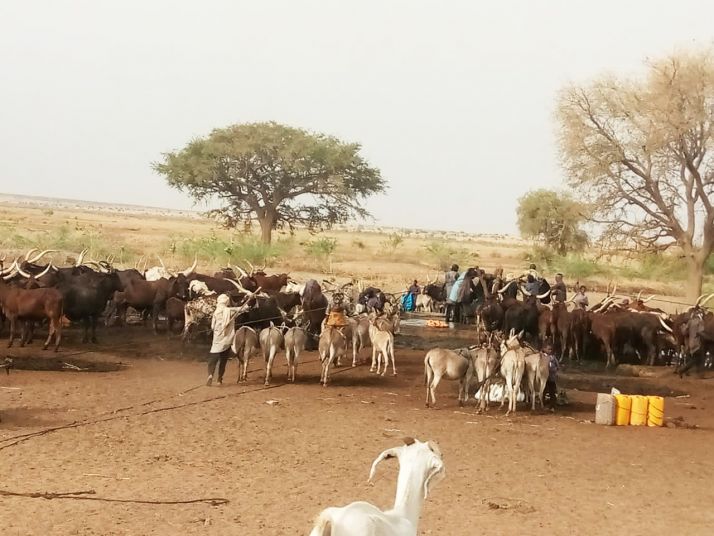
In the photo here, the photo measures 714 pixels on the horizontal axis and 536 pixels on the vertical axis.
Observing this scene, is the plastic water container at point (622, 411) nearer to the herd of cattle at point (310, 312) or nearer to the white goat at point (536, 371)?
the white goat at point (536, 371)

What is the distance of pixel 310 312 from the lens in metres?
21.4

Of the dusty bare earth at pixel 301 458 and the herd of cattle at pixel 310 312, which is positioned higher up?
the herd of cattle at pixel 310 312

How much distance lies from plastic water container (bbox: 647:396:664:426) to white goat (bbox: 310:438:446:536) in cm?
984

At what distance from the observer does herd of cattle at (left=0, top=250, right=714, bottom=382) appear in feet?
65.0

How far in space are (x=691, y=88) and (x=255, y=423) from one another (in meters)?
25.4

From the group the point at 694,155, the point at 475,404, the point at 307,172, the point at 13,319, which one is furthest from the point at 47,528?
the point at 307,172

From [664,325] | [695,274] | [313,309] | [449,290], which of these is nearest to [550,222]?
[695,274]

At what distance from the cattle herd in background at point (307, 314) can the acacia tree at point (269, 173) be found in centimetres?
2422

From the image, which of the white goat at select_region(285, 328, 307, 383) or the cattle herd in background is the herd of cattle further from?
the white goat at select_region(285, 328, 307, 383)

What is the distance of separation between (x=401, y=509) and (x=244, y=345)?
36.8 feet

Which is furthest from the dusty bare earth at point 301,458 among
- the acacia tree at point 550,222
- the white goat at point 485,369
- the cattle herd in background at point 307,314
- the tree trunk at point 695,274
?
the acacia tree at point 550,222

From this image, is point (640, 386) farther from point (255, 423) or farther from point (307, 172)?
point (307, 172)

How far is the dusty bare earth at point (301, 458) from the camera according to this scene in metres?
8.51

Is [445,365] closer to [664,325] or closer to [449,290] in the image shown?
[664,325]
